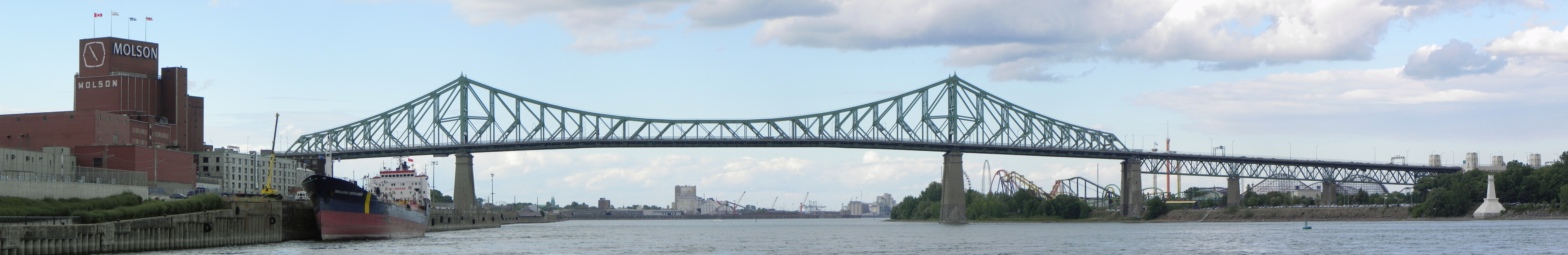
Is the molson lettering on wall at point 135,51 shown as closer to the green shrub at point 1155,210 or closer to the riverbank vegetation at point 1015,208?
the riverbank vegetation at point 1015,208

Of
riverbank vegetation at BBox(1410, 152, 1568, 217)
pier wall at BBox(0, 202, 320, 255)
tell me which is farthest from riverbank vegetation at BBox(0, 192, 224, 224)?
riverbank vegetation at BBox(1410, 152, 1568, 217)

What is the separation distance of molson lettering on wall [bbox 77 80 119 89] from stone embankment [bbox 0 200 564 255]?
165 feet

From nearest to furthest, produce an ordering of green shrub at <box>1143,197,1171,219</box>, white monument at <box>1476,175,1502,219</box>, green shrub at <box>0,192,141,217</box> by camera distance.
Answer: green shrub at <box>0,192,141,217</box> < white monument at <box>1476,175,1502,219</box> < green shrub at <box>1143,197,1171,219</box>

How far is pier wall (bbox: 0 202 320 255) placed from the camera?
48.8 m

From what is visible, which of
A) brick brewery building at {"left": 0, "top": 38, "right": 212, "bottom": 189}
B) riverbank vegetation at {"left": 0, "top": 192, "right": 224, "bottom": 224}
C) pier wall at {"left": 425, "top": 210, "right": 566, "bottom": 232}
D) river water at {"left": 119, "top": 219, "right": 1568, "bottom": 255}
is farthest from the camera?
pier wall at {"left": 425, "top": 210, "right": 566, "bottom": 232}

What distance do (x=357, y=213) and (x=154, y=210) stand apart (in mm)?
14667

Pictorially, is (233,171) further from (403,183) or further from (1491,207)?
(1491,207)

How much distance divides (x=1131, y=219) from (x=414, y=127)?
84683mm

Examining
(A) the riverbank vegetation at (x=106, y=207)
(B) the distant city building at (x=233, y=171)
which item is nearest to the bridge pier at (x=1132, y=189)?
(B) the distant city building at (x=233, y=171)

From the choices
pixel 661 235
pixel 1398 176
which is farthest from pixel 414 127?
pixel 1398 176

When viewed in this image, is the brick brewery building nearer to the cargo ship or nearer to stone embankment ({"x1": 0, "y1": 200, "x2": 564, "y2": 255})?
the cargo ship

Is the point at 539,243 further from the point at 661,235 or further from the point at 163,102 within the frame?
the point at 163,102

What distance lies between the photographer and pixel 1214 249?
6294 centimetres

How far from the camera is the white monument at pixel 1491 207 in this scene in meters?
120
